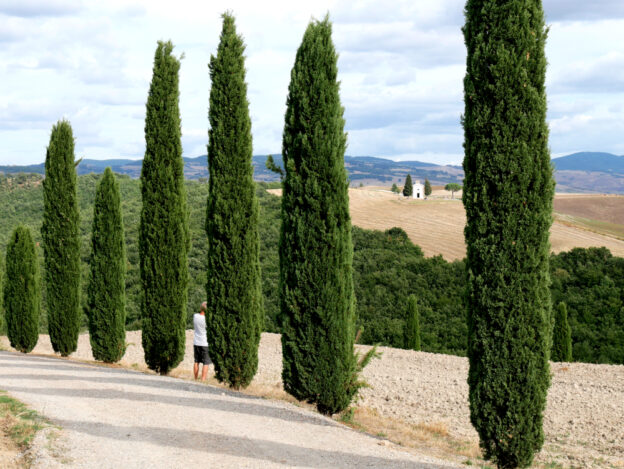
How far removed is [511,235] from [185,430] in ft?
18.4

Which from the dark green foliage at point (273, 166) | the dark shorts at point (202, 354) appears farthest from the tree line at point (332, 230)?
the dark shorts at point (202, 354)

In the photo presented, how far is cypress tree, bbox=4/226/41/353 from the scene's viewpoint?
21703 mm

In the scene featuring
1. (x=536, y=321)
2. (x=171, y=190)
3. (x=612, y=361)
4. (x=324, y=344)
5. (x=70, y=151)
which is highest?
(x=70, y=151)

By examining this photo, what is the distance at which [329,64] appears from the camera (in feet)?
37.1

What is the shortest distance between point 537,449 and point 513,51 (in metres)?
5.76

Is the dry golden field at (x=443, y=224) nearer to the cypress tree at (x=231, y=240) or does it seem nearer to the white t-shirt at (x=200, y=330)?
the white t-shirt at (x=200, y=330)

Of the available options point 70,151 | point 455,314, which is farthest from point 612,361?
point 70,151

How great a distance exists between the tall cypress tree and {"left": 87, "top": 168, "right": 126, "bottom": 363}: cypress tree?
1661 millimetres

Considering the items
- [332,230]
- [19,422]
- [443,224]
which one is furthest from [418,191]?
[19,422]

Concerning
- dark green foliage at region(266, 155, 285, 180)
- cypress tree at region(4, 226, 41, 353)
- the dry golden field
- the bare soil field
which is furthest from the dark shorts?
the bare soil field

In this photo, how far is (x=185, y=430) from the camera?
9070mm

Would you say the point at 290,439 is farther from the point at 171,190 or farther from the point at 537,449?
the point at 171,190

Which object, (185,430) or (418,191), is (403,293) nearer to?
(185,430)

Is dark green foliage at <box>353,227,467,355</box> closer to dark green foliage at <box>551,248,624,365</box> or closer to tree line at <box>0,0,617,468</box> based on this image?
dark green foliage at <box>551,248,624,365</box>
